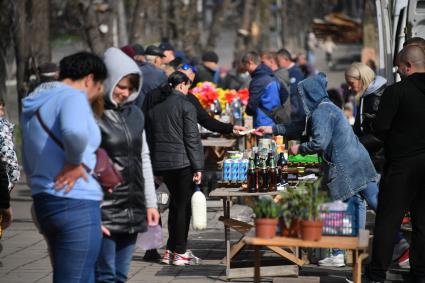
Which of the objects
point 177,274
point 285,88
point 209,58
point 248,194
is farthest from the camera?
point 209,58

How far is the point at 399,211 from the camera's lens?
9703 millimetres

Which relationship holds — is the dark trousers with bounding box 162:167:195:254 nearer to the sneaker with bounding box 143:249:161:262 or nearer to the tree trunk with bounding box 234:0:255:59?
the sneaker with bounding box 143:249:161:262

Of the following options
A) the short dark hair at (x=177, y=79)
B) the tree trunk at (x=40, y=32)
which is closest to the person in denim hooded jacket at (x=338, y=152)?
the short dark hair at (x=177, y=79)

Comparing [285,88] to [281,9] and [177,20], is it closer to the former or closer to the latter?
[177,20]

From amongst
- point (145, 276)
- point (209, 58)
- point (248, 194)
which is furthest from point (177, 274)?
point (209, 58)

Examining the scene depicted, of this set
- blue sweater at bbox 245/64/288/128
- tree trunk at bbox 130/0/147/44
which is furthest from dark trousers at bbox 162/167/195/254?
tree trunk at bbox 130/0/147/44

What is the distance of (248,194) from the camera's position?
1050 cm

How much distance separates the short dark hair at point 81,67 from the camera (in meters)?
6.93

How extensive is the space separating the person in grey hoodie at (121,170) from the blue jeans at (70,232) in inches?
16.0

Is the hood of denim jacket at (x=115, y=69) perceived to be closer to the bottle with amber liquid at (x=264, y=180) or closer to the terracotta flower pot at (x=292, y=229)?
the terracotta flower pot at (x=292, y=229)

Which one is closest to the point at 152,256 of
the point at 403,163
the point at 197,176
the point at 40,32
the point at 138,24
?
the point at 197,176

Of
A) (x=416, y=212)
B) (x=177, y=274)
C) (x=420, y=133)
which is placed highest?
(x=420, y=133)

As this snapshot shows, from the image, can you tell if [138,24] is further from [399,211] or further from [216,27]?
[399,211]

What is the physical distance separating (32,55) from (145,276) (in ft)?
31.9
